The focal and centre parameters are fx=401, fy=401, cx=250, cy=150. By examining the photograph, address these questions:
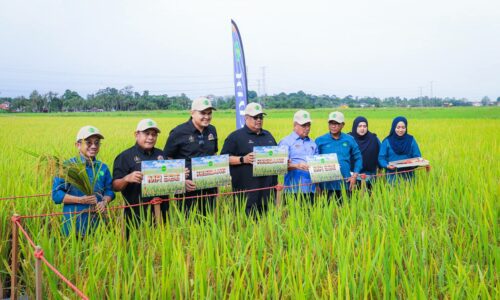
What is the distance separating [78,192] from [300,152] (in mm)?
2095

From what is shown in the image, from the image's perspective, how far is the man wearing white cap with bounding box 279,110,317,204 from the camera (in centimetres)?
395

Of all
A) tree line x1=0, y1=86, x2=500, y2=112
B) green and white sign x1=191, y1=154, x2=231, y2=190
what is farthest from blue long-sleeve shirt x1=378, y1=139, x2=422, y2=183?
tree line x1=0, y1=86, x2=500, y2=112

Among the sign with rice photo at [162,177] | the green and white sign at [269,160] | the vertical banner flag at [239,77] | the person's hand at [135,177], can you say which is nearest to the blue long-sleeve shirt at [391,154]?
the green and white sign at [269,160]

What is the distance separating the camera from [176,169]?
3.22 meters

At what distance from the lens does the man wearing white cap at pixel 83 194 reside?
2912 mm

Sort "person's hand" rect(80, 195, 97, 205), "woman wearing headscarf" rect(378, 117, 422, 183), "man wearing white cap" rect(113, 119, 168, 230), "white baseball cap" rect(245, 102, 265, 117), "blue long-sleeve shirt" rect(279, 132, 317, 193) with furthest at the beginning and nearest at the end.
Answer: "woman wearing headscarf" rect(378, 117, 422, 183)
"blue long-sleeve shirt" rect(279, 132, 317, 193)
"white baseball cap" rect(245, 102, 265, 117)
"man wearing white cap" rect(113, 119, 168, 230)
"person's hand" rect(80, 195, 97, 205)

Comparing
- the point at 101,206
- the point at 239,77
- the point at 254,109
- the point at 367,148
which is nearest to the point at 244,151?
the point at 254,109

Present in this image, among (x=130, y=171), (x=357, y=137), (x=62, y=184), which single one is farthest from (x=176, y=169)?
(x=357, y=137)

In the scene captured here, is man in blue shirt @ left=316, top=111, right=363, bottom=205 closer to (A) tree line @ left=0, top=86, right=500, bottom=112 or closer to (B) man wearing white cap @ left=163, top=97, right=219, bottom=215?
(B) man wearing white cap @ left=163, top=97, right=219, bottom=215

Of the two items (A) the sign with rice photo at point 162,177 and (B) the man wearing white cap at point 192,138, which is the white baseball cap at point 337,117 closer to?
(B) the man wearing white cap at point 192,138

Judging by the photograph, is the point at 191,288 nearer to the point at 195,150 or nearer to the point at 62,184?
the point at 62,184

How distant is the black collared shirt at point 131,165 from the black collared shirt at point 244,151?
744 mm

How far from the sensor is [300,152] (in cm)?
405

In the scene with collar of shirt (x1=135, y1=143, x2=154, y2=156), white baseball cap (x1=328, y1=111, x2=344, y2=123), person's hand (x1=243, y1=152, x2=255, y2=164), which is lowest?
person's hand (x1=243, y1=152, x2=255, y2=164)
